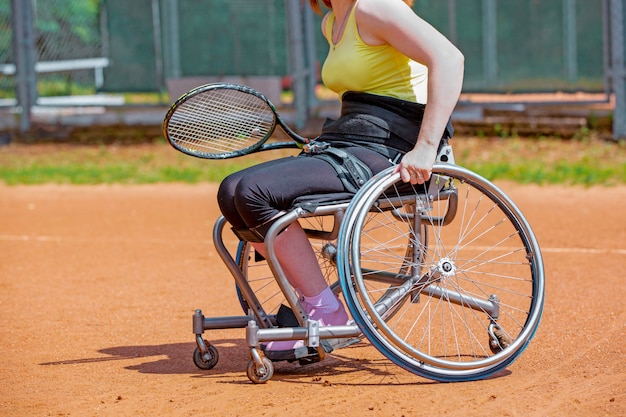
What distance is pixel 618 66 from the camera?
12.2 m

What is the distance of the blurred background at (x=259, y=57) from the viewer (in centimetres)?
1295

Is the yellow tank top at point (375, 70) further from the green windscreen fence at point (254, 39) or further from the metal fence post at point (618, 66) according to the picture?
the green windscreen fence at point (254, 39)

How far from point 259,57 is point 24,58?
3.27 m

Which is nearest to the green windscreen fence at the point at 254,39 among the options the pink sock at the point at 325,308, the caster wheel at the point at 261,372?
the pink sock at the point at 325,308

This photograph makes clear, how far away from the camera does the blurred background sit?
1295 centimetres

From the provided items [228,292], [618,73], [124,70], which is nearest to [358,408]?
[228,292]

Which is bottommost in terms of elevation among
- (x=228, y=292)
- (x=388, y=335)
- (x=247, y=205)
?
(x=228, y=292)

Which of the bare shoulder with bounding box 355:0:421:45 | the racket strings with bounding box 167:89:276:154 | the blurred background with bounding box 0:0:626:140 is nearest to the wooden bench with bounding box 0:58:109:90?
the blurred background with bounding box 0:0:626:140

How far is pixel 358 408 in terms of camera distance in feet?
12.3

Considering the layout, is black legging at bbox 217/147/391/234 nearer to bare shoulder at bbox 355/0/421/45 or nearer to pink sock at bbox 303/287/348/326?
pink sock at bbox 303/287/348/326

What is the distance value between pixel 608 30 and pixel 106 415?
10244 mm

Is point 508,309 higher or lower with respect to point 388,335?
lower

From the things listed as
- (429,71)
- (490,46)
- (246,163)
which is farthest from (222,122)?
(490,46)

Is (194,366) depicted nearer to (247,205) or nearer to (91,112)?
(247,205)
